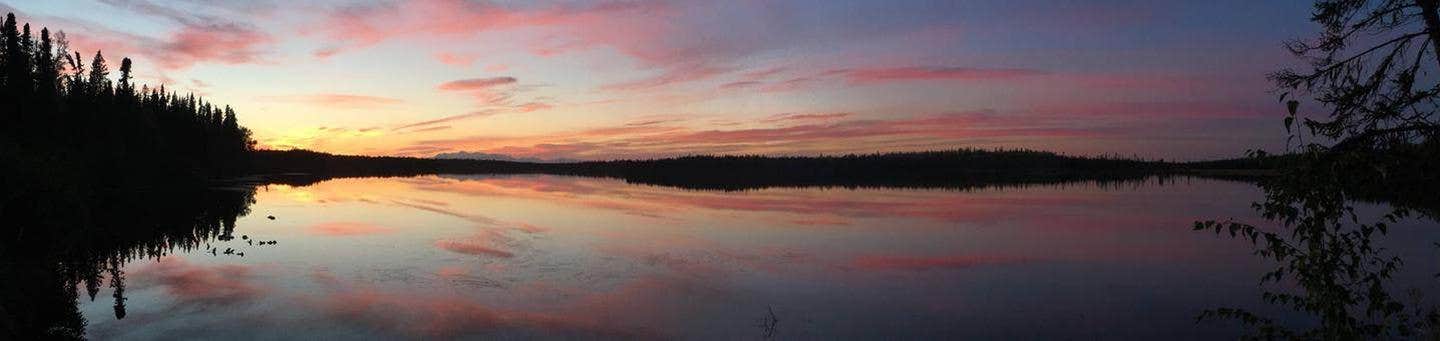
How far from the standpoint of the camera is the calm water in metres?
15.8

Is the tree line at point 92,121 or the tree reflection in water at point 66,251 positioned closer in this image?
the tree reflection in water at point 66,251

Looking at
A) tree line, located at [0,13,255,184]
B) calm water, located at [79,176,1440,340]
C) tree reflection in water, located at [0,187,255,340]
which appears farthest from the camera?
tree line, located at [0,13,255,184]

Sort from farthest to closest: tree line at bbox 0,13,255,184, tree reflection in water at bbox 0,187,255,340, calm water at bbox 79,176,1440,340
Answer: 1. tree line at bbox 0,13,255,184
2. calm water at bbox 79,176,1440,340
3. tree reflection in water at bbox 0,187,255,340

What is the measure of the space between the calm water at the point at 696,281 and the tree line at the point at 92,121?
29.6ft

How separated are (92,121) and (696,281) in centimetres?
7538

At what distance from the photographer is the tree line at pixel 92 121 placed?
5747cm

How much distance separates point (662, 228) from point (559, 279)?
16.0 metres

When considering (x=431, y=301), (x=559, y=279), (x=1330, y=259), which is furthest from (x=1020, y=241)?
(x=1330, y=259)

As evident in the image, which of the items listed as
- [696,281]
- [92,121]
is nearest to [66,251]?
[696,281]

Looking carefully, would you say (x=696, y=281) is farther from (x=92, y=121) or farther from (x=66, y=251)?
(x=92, y=121)

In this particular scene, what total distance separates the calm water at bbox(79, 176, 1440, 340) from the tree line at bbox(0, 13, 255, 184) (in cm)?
903

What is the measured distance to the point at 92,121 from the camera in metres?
72.4

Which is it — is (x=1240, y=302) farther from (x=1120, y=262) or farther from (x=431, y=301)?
(x=431, y=301)

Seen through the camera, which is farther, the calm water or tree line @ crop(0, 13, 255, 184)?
tree line @ crop(0, 13, 255, 184)
